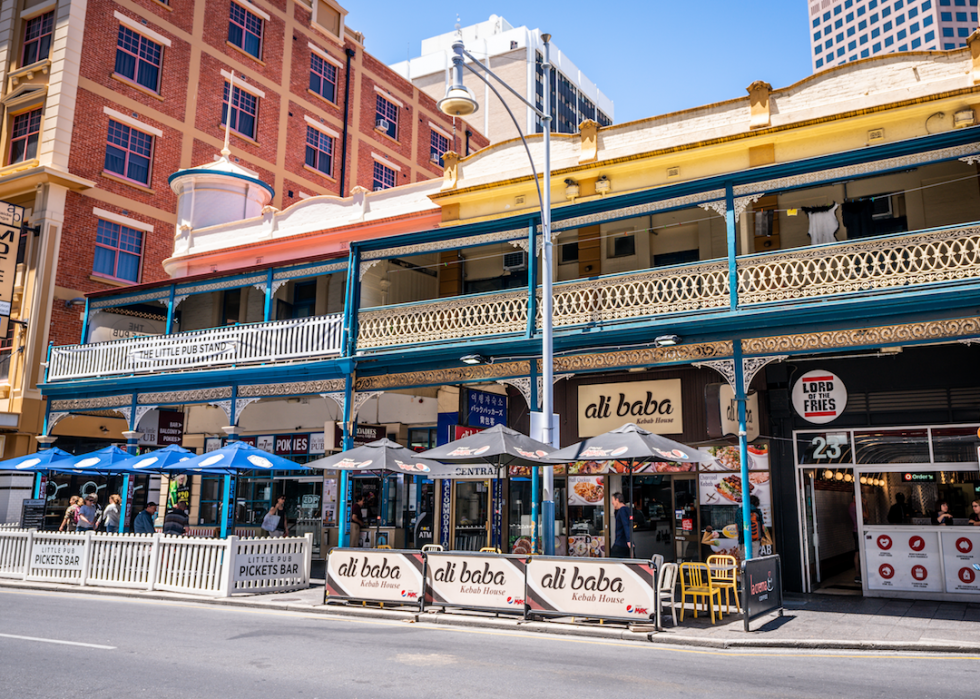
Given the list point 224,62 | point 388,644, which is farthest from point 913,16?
point 388,644

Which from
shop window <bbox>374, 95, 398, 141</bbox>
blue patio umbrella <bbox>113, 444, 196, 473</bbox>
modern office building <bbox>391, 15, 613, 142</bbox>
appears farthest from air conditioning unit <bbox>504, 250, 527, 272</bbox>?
modern office building <bbox>391, 15, 613, 142</bbox>

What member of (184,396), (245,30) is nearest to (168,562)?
(184,396)

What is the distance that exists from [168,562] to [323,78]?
25983 millimetres

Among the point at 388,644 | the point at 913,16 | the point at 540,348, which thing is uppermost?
the point at 913,16

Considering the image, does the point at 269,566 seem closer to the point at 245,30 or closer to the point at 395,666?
the point at 395,666

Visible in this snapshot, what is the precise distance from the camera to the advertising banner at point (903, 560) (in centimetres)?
1427

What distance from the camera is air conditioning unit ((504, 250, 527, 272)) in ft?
66.8

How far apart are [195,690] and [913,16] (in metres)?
142

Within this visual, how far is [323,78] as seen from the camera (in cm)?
3572

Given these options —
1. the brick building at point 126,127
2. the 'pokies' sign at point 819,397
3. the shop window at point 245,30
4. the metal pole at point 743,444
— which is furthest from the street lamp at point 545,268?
the shop window at point 245,30

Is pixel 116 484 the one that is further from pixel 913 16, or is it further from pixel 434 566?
pixel 913 16

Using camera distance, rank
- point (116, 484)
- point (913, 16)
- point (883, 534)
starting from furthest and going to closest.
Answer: point (913, 16) → point (116, 484) → point (883, 534)

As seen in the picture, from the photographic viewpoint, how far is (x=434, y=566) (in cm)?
1277

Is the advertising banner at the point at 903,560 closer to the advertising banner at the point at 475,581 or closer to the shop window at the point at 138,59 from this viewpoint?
the advertising banner at the point at 475,581
